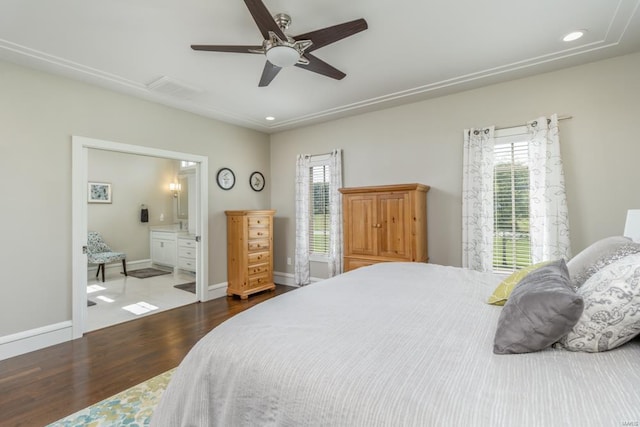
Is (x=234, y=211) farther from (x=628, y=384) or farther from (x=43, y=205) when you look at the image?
(x=628, y=384)

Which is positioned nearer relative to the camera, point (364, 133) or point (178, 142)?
point (178, 142)

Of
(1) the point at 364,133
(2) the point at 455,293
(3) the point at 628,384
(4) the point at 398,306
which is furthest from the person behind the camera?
(1) the point at 364,133

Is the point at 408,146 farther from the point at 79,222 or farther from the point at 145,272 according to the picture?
the point at 145,272

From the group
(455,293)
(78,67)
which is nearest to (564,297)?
(455,293)

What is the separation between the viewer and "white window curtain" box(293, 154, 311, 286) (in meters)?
4.92

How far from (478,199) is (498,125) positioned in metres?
0.86

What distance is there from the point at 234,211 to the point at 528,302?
404 centimetres

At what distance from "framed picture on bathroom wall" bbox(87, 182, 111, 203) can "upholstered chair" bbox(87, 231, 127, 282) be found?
26.5 inches

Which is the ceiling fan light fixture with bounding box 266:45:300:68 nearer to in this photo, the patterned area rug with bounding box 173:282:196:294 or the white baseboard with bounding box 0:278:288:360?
the white baseboard with bounding box 0:278:288:360

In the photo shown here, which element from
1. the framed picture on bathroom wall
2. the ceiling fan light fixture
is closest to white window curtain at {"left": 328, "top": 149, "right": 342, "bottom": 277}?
the ceiling fan light fixture

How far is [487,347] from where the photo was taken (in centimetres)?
110

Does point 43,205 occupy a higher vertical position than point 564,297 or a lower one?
higher

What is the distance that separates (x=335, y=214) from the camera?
15.1 feet

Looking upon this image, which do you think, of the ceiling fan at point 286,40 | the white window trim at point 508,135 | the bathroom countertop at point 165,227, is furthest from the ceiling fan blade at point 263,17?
the bathroom countertop at point 165,227
